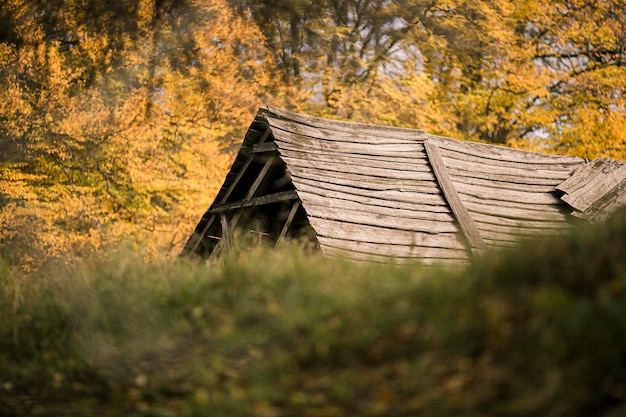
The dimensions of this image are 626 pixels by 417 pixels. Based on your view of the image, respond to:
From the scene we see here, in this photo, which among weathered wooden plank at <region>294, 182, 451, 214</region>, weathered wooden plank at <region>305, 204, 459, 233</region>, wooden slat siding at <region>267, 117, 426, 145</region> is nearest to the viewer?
weathered wooden plank at <region>305, 204, 459, 233</region>

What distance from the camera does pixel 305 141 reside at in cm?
995

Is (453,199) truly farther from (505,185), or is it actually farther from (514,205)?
(505,185)

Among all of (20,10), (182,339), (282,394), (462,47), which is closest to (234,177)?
(182,339)

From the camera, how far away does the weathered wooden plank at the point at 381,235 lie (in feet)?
28.3

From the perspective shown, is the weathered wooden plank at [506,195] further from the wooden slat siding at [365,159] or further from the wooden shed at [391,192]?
the wooden slat siding at [365,159]

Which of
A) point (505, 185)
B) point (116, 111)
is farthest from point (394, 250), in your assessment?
point (116, 111)

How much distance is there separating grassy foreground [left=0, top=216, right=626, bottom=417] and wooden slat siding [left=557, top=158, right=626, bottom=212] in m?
6.90

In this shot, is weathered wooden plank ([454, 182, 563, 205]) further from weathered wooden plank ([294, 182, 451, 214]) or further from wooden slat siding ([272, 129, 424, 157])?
wooden slat siding ([272, 129, 424, 157])

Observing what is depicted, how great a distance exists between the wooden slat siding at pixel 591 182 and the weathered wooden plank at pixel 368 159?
2775 mm

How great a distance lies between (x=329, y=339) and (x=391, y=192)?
232 inches

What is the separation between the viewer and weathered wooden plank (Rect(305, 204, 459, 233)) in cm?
887

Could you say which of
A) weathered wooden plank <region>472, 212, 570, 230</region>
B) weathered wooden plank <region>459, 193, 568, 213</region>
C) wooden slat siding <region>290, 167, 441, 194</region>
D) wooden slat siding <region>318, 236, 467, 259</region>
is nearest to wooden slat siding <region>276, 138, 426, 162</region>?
wooden slat siding <region>290, 167, 441, 194</region>

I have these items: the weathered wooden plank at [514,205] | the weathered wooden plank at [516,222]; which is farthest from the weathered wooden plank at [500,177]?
the weathered wooden plank at [516,222]

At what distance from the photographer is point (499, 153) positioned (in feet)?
39.9
